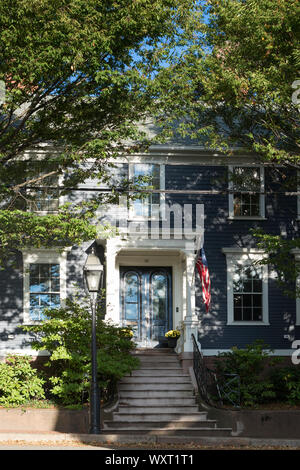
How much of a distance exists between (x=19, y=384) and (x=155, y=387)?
3559 mm

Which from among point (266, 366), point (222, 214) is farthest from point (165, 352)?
point (222, 214)

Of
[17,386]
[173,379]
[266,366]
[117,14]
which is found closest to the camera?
[117,14]

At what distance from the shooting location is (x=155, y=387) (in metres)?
18.0

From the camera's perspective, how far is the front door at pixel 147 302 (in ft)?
68.6

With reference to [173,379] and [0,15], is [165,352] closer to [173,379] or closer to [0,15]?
[173,379]

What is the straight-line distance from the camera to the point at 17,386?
17125 mm

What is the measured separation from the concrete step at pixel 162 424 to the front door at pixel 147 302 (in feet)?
14.7

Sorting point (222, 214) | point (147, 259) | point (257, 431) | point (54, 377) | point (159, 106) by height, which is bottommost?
point (257, 431)

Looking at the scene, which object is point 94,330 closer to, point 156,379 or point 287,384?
point 156,379

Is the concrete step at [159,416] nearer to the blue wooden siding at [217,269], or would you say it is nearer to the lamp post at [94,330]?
the blue wooden siding at [217,269]

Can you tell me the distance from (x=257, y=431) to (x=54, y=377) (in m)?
5.22

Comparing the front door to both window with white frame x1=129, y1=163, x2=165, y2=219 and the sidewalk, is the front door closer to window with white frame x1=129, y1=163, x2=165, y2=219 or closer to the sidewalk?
window with white frame x1=129, y1=163, x2=165, y2=219

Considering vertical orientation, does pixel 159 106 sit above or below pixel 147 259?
above

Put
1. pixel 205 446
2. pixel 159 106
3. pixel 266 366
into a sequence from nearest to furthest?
1. pixel 205 446
2. pixel 159 106
3. pixel 266 366
